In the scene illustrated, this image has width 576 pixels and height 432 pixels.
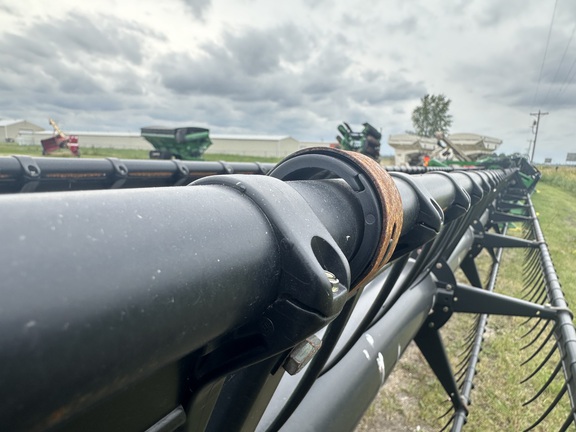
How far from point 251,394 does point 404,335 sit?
1598 mm

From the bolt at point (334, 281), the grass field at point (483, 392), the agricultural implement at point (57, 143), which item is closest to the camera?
the bolt at point (334, 281)

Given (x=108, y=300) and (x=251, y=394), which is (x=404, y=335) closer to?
(x=251, y=394)

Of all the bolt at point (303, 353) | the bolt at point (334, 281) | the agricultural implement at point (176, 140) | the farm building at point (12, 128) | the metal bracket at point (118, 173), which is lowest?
the farm building at point (12, 128)

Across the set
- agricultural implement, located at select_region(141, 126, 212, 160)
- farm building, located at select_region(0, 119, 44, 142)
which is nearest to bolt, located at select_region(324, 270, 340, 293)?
agricultural implement, located at select_region(141, 126, 212, 160)

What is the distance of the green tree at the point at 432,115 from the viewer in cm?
5178

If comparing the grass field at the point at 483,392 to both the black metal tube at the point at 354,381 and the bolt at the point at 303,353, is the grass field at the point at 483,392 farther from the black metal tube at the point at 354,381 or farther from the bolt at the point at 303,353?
the bolt at the point at 303,353

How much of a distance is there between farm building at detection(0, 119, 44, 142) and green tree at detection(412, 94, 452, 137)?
5855 centimetres

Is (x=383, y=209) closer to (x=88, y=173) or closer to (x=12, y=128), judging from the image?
(x=88, y=173)

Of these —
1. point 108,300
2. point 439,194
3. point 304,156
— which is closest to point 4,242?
point 108,300

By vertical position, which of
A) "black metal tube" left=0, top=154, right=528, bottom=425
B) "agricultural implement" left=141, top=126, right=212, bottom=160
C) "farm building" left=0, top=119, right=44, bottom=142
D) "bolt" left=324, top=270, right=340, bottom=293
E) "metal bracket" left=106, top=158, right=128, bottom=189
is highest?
"black metal tube" left=0, top=154, right=528, bottom=425

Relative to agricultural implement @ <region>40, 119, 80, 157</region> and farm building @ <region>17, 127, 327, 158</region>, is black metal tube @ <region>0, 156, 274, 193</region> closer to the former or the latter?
agricultural implement @ <region>40, 119, 80, 157</region>

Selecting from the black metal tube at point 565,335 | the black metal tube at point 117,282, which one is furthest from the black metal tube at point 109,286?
the black metal tube at point 565,335

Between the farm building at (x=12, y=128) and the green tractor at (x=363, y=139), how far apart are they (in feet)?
229

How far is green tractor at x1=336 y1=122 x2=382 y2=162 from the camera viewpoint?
11141 mm
